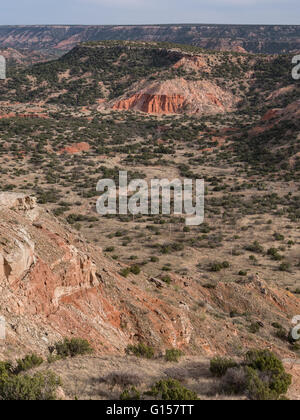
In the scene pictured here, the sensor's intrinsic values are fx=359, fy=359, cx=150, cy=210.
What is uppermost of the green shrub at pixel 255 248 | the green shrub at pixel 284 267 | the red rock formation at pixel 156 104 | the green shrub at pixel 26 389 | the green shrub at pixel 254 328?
the red rock formation at pixel 156 104

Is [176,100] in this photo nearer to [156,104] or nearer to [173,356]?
[156,104]

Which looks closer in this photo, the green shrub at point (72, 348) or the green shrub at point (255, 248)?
the green shrub at point (72, 348)

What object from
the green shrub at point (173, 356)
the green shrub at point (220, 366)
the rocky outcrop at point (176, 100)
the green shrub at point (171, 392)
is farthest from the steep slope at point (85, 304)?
the rocky outcrop at point (176, 100)

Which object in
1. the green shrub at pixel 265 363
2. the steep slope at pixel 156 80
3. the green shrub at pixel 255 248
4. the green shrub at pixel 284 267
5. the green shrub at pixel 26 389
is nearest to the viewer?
the green shrub at pixel 26 389

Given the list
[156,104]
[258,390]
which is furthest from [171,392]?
[156,104]

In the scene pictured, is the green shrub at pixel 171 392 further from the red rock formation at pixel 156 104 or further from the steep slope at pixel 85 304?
the red rock formation at pixel 156 104

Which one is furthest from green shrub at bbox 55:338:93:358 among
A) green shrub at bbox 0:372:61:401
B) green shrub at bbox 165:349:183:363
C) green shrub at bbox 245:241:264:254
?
green shrub at bbox 245:241:264:254
